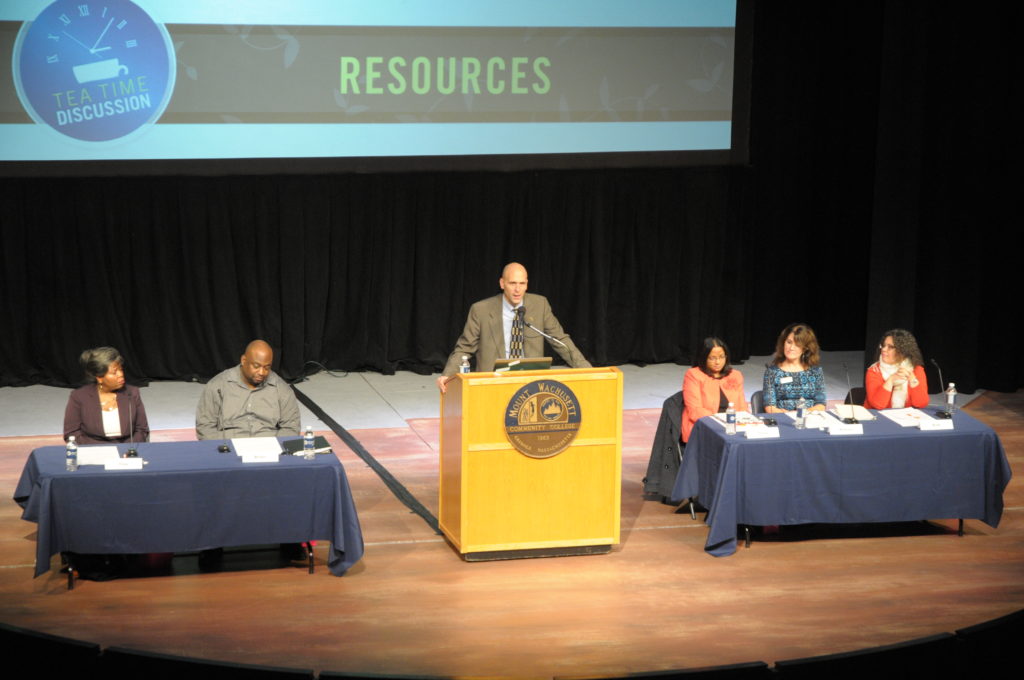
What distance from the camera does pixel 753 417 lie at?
23.7ft

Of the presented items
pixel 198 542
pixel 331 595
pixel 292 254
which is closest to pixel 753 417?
pixel 331 595

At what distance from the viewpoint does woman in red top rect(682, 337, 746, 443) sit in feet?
24.8

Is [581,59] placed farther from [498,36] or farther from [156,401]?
[156,401]

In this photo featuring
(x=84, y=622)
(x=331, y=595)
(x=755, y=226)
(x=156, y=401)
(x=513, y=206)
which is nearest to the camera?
(x=84, y=622)

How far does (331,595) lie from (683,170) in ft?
20.5

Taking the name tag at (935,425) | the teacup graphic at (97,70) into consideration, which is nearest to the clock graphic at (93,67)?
the teacup graphic at (97,70)

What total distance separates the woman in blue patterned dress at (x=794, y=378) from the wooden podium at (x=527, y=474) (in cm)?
139

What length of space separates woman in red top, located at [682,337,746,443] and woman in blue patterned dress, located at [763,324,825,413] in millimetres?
249

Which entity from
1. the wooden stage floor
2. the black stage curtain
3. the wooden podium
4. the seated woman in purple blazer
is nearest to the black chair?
the wooden stage floor

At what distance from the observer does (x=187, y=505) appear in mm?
6348

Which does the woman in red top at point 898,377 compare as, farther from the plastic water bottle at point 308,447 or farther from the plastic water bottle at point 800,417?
the plastic water bottle at point 308,447

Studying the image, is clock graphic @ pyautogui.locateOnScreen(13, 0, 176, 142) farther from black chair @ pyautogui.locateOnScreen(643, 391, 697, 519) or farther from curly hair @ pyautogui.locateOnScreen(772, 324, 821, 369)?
curly hair @ pyautogui.locateOnScreen(772, 324, 821, 369)

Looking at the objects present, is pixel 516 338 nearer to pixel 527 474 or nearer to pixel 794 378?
pixel 527 474

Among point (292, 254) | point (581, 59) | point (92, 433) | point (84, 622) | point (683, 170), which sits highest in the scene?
point (581, 59)
